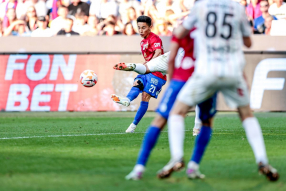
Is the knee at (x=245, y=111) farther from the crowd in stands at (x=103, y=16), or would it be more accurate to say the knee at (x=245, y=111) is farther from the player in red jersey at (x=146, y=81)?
the crowd in stands at (x=103, y=16)

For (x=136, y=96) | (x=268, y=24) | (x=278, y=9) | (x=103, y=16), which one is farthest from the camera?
(x=103, y=16)

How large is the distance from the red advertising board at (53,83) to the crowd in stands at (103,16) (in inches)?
53.2

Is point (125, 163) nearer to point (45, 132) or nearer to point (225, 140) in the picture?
point (225, 140)

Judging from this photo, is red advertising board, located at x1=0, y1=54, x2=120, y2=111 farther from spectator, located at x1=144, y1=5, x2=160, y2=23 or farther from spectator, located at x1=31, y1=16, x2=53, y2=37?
spectator, located at x1=144, y1=5, x2=160, y2=23

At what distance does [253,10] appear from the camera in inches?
728

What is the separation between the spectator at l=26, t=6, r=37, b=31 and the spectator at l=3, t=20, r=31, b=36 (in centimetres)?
17

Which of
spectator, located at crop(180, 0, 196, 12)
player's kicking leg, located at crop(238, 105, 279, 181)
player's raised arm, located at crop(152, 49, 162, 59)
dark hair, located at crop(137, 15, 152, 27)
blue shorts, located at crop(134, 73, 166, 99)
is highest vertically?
spectator, located at crop(180, 0, 196, 12)

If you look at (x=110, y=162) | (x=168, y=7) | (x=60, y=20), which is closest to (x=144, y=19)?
(x=110, y=162)

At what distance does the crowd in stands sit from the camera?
1831cm

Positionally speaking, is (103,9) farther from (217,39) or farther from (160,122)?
(217,39)

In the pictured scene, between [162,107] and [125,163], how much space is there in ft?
4.58

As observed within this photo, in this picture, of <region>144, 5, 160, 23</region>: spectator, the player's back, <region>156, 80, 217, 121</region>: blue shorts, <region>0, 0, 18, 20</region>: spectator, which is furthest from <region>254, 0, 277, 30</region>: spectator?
the player's back

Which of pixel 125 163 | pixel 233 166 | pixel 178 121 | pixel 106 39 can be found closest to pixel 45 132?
pixel 125 163

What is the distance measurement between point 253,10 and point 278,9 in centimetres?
84
